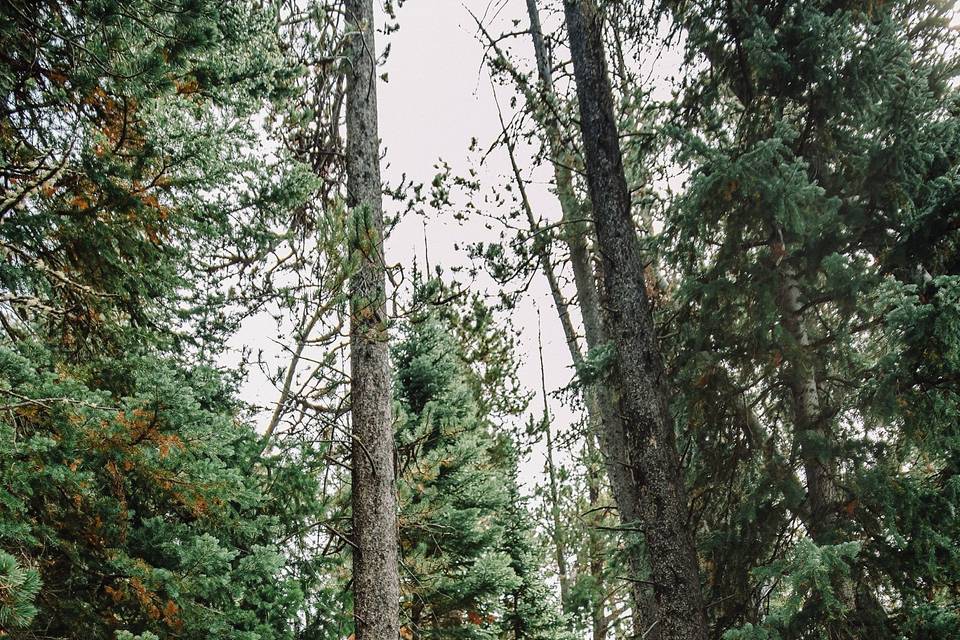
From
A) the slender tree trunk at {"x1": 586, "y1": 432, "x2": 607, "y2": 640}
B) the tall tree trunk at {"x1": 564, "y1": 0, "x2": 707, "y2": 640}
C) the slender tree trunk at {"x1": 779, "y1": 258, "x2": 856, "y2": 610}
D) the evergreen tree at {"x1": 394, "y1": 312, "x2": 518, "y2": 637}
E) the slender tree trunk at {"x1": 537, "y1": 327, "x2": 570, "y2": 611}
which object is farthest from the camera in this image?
the slender tree trunk at {"x1": 537, "y1": 327, "x2": 570, "y2": 611}

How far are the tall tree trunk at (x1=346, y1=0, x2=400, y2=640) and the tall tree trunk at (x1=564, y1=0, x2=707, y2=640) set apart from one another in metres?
2.07

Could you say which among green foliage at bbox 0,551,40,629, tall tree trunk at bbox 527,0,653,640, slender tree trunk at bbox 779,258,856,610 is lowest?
green foliage at bbox 0,551,40,629

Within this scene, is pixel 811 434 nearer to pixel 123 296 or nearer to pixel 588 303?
pixel 588 303

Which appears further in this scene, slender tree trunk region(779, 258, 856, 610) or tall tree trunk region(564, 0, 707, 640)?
tall tree trunk region(564, 0, 707, 640)

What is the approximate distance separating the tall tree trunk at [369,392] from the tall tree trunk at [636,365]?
207 centimetres

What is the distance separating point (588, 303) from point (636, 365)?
4253 mm

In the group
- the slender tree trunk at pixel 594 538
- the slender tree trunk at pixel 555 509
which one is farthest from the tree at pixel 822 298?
the slender tree trunk at pixel 555 509

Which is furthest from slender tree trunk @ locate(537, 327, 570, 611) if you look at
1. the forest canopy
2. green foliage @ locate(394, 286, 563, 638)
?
the forest canopy

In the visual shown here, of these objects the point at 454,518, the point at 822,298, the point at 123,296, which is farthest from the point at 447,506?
the point at 822,298

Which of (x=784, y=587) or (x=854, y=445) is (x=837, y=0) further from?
(x=784, y=587)

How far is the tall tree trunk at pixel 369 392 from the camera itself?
5309 millimetres

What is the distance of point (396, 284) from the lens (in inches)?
236

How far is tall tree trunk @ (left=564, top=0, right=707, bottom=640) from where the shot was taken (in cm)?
499

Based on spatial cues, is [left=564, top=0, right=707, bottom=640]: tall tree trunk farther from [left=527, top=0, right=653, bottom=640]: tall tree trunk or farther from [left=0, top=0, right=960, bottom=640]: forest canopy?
[left=527, top=0, right=653, bottom=640]: tall tree trunk
